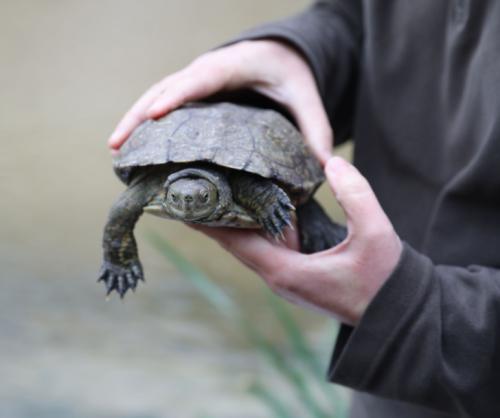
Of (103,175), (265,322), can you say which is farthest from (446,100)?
(103,175)

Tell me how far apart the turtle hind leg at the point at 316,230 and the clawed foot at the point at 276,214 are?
120 mm

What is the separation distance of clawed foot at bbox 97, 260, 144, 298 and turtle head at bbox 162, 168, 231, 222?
0.48 feet

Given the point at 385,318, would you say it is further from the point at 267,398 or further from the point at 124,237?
the point at 267,398

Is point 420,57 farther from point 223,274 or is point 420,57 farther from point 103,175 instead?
point 103,175

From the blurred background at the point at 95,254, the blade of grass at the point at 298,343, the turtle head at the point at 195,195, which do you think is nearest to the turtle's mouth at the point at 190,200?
the turtle head at the point at 195,195

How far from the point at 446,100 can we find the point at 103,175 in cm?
316

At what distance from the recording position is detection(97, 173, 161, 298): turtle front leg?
98 cm

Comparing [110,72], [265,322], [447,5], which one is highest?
[447,5]

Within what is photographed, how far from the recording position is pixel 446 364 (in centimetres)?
81

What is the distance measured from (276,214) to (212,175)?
0.10m

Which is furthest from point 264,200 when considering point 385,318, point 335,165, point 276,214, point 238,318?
point 238,318

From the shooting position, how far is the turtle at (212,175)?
92 centimetres

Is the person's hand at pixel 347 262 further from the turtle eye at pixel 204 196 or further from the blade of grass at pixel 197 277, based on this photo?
the blade of grass at pixel 197 277

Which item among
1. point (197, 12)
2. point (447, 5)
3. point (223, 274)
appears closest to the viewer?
point (447, 5)
